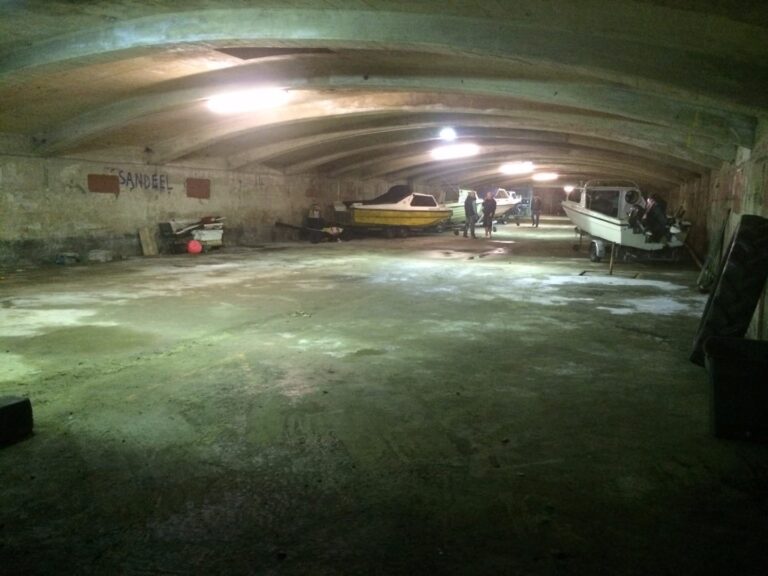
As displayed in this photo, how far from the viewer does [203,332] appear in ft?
20.9

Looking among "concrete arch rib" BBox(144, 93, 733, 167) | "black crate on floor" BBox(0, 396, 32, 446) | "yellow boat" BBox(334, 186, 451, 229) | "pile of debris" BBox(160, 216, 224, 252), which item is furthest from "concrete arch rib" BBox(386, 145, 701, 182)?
"black crate on floor" BBox(0, 396, 32, 446)

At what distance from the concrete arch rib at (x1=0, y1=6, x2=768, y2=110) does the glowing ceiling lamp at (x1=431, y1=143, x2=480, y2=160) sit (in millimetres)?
13449

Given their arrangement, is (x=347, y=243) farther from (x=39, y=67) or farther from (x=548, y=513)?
(x=548, y=513)

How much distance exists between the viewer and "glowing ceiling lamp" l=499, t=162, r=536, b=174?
26.6 meters

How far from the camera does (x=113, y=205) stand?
14.1 m

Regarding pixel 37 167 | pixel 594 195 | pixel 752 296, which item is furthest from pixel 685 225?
pixel 37 167

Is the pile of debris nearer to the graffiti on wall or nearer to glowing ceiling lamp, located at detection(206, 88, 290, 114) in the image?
the graffiti on wall

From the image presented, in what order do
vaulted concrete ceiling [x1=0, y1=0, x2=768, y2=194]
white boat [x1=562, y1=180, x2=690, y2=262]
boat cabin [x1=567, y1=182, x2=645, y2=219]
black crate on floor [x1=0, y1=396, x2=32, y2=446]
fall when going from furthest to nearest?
1. boat cabin [x1=567, y1=182, x2=645, y2=219]
2. white boat [x1=562, y1=180, x2=690, y2=262]
3. vaulted concrete ceiling [x1=0, y1=0, x2=768, y2=194]
4. black crate on floor [x1=0, y1=396, x2=32, y2=446]

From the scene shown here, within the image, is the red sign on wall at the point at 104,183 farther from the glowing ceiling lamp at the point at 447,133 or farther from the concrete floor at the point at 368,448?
the glowing ceiling lamp at the point at 447,133

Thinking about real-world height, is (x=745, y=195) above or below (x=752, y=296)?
above

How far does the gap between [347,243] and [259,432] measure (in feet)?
52.2

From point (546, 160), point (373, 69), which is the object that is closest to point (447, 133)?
point (373, 69)

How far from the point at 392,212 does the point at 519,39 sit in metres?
14.8

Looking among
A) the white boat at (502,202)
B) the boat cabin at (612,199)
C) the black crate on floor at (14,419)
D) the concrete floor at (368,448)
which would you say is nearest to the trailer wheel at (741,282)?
the concrete floor at (368,448)
